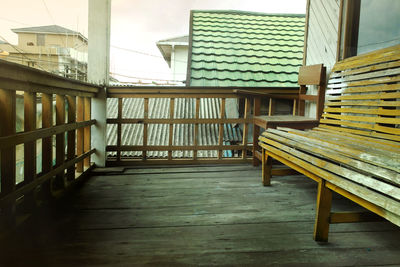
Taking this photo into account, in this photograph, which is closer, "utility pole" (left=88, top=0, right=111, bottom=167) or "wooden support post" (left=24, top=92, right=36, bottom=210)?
"wooden support post" (left=24, top=92, right=36, bottom=210)

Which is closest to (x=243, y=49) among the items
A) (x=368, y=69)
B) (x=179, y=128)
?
(x=179, y=128)

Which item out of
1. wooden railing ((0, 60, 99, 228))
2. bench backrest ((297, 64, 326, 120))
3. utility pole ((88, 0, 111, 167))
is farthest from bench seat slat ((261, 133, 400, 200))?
utility pole ((88, 0, 111, 167))

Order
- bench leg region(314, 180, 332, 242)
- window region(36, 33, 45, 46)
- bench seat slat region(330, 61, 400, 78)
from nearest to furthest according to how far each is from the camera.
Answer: bench leg region(314, 180, 332, 242) → bench seat slat region(330, 61, 400, 78) → window region(36, 33, 45, 46)

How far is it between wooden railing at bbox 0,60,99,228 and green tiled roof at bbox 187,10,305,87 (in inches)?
92.2

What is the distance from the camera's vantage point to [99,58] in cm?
260

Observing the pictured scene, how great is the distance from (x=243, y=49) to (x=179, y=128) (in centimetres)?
177

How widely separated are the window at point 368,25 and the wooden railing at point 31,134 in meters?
2.28

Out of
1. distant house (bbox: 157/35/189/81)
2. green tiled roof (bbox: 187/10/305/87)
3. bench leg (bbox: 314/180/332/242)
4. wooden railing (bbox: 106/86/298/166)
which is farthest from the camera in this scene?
distant house (bbox: 157/35/189/81)

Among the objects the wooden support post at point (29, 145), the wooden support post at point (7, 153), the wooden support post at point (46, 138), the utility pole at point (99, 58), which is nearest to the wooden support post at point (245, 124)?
the utility pole at point (99, 58)

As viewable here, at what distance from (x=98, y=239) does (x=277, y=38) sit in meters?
4.73

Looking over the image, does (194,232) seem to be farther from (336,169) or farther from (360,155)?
(360,155)

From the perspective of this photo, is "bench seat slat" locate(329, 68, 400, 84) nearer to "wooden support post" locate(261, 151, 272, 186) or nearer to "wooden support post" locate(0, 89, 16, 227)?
"wooden support post" locate(261, 151, 272, 186)

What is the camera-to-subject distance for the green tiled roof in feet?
13.4

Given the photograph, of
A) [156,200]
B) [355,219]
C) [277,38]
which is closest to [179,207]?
[156,200]
